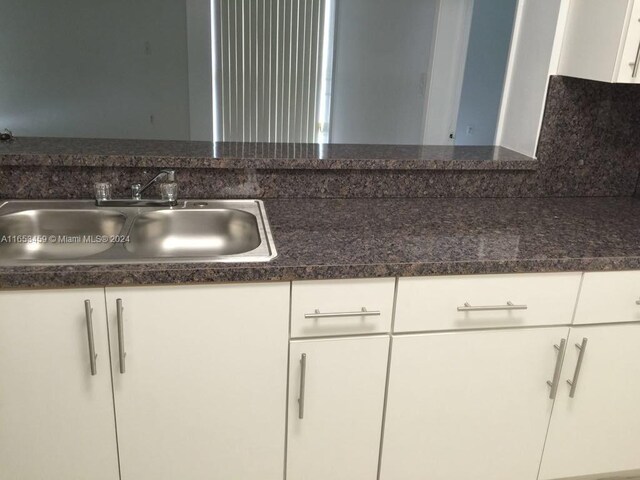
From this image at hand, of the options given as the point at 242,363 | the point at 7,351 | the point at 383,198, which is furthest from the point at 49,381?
the point at 383,198

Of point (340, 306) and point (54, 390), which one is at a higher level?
point (340, 306)

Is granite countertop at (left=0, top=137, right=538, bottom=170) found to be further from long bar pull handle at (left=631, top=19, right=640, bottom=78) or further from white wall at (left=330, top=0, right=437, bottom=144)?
white wall at (left=330, top=0, right=437, bottom=144)

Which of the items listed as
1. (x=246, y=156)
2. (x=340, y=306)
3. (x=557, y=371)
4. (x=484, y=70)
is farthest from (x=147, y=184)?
(x=484, y=70)

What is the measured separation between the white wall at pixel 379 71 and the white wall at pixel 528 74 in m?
1.89

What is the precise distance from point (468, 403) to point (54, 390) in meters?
1.06

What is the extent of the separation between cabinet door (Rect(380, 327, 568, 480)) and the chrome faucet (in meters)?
0.80

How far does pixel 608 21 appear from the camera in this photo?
1.47m

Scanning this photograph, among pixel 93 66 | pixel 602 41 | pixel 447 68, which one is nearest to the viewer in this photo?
pixel 602 41

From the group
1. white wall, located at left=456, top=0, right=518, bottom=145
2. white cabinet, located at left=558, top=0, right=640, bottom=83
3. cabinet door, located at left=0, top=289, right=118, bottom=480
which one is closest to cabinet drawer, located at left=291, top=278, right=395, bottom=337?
cabinet door, located at left=0, top=289, right=118, bottom=480

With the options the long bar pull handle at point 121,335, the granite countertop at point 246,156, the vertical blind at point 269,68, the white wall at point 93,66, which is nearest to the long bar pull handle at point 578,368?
the granite countertop at point 246,156

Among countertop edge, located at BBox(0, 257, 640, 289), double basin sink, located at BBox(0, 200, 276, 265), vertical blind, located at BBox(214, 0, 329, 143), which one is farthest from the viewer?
vertical blind, located at BBox(214, 0, 329, 143)

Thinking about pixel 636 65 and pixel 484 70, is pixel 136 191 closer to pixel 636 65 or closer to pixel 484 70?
pixel 636 65

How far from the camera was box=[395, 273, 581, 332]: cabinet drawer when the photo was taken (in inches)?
50.6

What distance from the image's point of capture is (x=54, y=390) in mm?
1204
